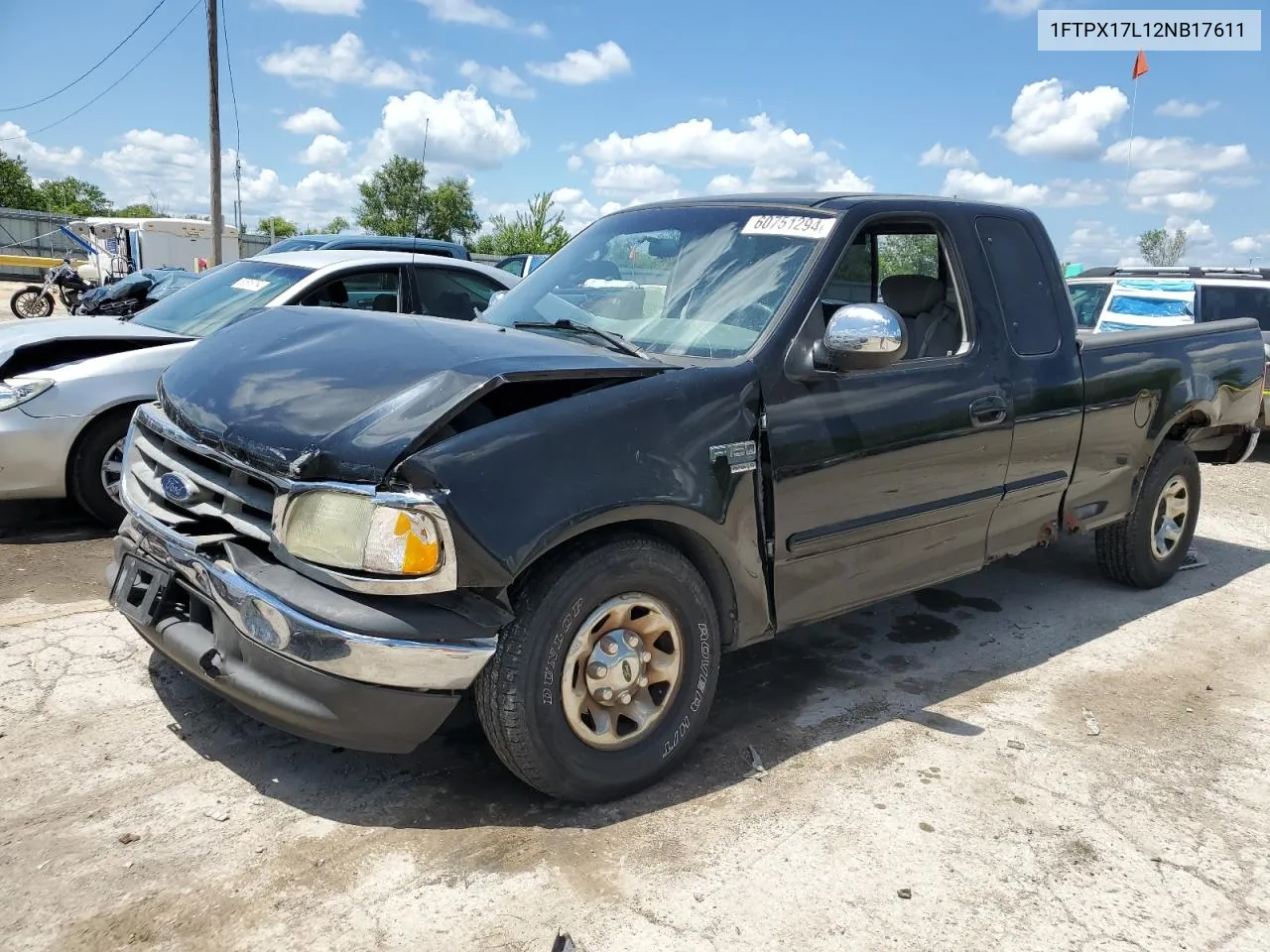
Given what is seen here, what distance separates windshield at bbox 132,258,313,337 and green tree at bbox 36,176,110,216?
64167 mm

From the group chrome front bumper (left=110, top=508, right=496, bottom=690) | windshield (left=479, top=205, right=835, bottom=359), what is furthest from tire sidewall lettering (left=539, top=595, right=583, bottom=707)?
windshield (left=479, top=205, right=835, bottom=359)

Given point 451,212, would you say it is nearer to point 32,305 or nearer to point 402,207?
point 402,207

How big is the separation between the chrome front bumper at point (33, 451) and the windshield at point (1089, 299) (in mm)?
9595

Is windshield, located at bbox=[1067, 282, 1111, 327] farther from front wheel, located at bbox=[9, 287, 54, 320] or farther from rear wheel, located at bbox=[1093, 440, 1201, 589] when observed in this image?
front wheel, located at bbox=[9, 287, 54, 320]

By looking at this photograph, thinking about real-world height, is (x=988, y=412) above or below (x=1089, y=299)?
below

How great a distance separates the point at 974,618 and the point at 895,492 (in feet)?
5.48

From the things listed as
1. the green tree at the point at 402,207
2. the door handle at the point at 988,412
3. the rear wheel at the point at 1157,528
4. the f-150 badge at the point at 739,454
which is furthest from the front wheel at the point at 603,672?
the green tree at the point at 402,207

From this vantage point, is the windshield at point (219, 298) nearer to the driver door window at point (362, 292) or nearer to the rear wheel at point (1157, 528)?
the driver door window at point (362, 292)

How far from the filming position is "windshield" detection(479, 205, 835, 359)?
3.52 m

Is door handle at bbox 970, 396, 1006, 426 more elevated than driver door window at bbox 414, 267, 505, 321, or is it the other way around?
driver door window at bbox 414, 267, 505, 321

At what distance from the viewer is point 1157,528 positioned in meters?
5.49

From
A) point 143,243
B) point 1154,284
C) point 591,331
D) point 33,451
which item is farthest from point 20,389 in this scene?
point 143,243

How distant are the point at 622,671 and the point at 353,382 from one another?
118cm

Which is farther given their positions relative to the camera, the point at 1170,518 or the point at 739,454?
the point at 1170,518
